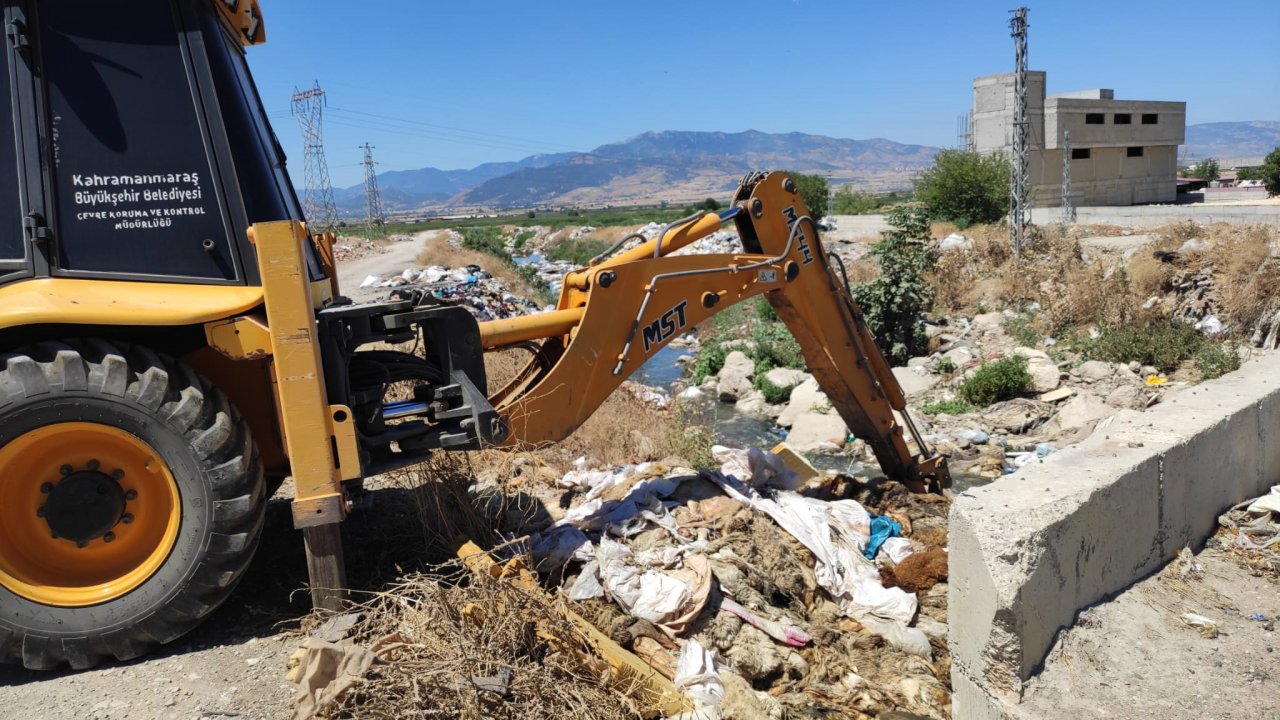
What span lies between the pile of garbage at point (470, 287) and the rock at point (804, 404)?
5.62 m

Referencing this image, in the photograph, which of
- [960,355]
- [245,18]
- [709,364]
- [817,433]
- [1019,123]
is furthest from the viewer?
[1019,123]

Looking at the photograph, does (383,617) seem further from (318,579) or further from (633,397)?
(633,397)

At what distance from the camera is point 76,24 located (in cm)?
367

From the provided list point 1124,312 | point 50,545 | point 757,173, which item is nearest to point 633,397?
point 757,173

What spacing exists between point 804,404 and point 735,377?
2.23 metres

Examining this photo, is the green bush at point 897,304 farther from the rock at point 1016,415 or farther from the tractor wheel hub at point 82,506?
the tractor wheel hub at point 82,506

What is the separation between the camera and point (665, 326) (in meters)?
4.96

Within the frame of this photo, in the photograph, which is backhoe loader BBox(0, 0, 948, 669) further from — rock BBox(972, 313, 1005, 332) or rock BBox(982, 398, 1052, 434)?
rock BBox(972, 313, 1005, 332)

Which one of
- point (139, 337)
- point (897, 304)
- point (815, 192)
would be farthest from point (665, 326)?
point (815, 192)

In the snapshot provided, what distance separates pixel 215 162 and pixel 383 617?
6.66ft

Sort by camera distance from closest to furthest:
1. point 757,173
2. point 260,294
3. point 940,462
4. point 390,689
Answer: point 390,689 → point 260,294 → point 757,173 → point 940,462

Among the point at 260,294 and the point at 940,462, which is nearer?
the point at 260,294

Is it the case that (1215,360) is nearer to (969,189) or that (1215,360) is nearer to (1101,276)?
(1101,276)

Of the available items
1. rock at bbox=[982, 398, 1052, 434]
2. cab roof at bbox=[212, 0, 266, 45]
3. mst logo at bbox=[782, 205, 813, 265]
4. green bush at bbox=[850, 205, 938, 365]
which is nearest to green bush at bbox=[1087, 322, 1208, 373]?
rock at bbox=[982, 398, 1052, 434]
